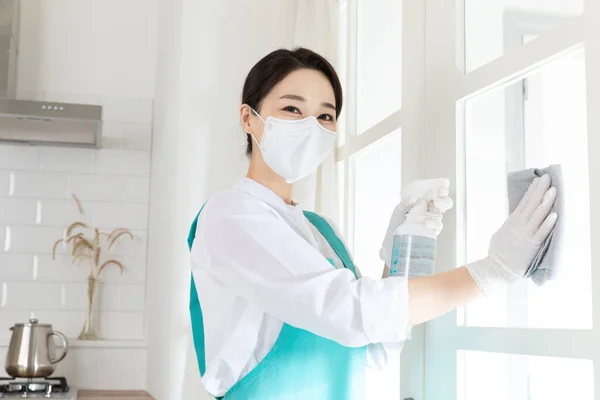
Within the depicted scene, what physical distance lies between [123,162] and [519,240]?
2383mm

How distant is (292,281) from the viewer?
123cm

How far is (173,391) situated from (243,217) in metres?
1.37

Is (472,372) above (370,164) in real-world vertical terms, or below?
below

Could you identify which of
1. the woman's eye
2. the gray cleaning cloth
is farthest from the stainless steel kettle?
the gray cleaning cloth

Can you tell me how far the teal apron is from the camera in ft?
4.56

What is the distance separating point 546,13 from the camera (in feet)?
4.17

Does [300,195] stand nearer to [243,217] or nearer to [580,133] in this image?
[243,217]

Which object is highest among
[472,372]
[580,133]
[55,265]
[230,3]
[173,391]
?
[230,3]

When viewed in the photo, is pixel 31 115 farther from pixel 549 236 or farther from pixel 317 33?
pixel 549 236

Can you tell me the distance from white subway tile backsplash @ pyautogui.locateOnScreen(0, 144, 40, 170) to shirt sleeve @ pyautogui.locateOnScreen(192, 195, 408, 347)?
200 centimetres

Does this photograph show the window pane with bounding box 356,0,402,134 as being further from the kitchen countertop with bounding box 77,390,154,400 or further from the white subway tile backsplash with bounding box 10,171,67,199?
the white subway tile backsplash with bounding box 10,171,67,199

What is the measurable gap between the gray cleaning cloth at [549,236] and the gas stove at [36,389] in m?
1.94

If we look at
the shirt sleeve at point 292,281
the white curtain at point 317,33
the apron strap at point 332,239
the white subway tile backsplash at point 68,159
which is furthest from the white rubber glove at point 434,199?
the white subway tile backsplash at point 68,159

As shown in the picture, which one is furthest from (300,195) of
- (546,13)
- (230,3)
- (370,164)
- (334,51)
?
(546,13)
